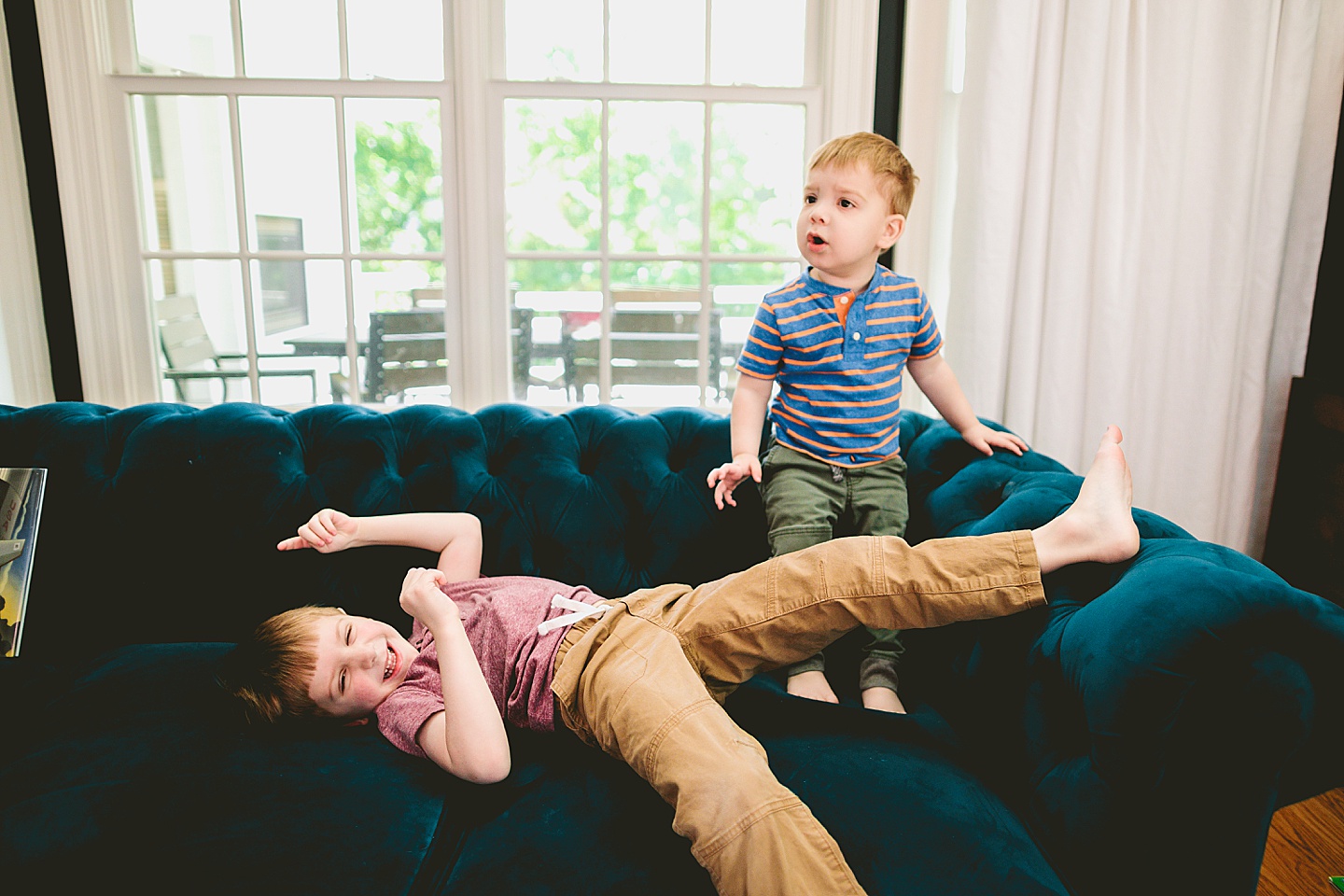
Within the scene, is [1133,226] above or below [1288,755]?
above

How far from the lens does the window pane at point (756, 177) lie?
2.23 metres

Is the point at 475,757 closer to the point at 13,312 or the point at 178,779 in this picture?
the point at 178,779

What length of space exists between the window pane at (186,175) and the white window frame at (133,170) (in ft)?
0.18

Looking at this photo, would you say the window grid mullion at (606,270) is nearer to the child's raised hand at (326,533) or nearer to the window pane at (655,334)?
the window pane at (655,334)

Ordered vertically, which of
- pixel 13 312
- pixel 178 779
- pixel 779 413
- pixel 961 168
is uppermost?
pixel 961 168

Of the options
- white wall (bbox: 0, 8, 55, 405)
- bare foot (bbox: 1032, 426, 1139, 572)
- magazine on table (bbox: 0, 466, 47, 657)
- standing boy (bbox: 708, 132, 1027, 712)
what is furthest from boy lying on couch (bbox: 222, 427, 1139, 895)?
white wall (bbox: 0, 8, 55, 405)

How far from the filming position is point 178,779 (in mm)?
1122

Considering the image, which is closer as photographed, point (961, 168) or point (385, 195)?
point (961, 168)

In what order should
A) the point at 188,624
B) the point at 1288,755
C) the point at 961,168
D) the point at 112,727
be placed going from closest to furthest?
the point at 1288,755, the point at 112,727, the point at 188,624, the point at 961,168

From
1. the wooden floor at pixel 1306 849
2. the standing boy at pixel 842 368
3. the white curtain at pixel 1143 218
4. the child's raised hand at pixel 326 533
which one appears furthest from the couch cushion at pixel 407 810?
the white curtain at pixel 1143 218

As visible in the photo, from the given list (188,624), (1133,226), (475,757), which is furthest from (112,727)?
(1133,226)

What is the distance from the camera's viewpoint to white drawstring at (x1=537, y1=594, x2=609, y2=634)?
1315 mm

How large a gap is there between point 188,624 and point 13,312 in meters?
1.24

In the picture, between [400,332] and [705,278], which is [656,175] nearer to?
[705,278]
